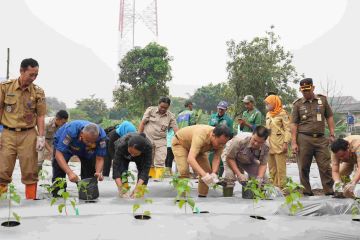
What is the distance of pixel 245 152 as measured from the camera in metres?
4.01

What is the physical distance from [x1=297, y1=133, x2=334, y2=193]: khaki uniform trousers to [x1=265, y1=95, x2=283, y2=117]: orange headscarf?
584 mm

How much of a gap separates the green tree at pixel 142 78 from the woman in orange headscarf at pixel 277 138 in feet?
57.8

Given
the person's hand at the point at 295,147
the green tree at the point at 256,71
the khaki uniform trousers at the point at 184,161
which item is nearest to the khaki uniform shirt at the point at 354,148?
the person's hand at the point at 295,147

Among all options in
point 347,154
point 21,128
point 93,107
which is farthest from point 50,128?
point 93,107

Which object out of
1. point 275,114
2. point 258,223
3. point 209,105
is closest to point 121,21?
point 209,105

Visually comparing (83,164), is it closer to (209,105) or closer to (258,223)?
(258,223)

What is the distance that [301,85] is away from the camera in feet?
14.2

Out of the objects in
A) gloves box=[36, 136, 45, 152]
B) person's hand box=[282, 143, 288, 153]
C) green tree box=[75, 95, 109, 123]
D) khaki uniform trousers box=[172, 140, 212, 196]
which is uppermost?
green tree box=[75, 95, 109, 123]

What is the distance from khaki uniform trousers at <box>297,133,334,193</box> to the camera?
425 centimetres

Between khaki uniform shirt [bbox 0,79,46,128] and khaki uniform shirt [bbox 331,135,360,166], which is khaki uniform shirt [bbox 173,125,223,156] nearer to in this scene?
khaki uniform shirt [bbox 331,135,360,166]

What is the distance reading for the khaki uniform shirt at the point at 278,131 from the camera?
4738mm

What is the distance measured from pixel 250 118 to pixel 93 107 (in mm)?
37838

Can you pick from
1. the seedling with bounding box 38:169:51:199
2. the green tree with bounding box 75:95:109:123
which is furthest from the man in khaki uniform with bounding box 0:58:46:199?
the green tree with bounding box 75:95:109:123

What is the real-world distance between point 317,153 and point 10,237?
3.26m
